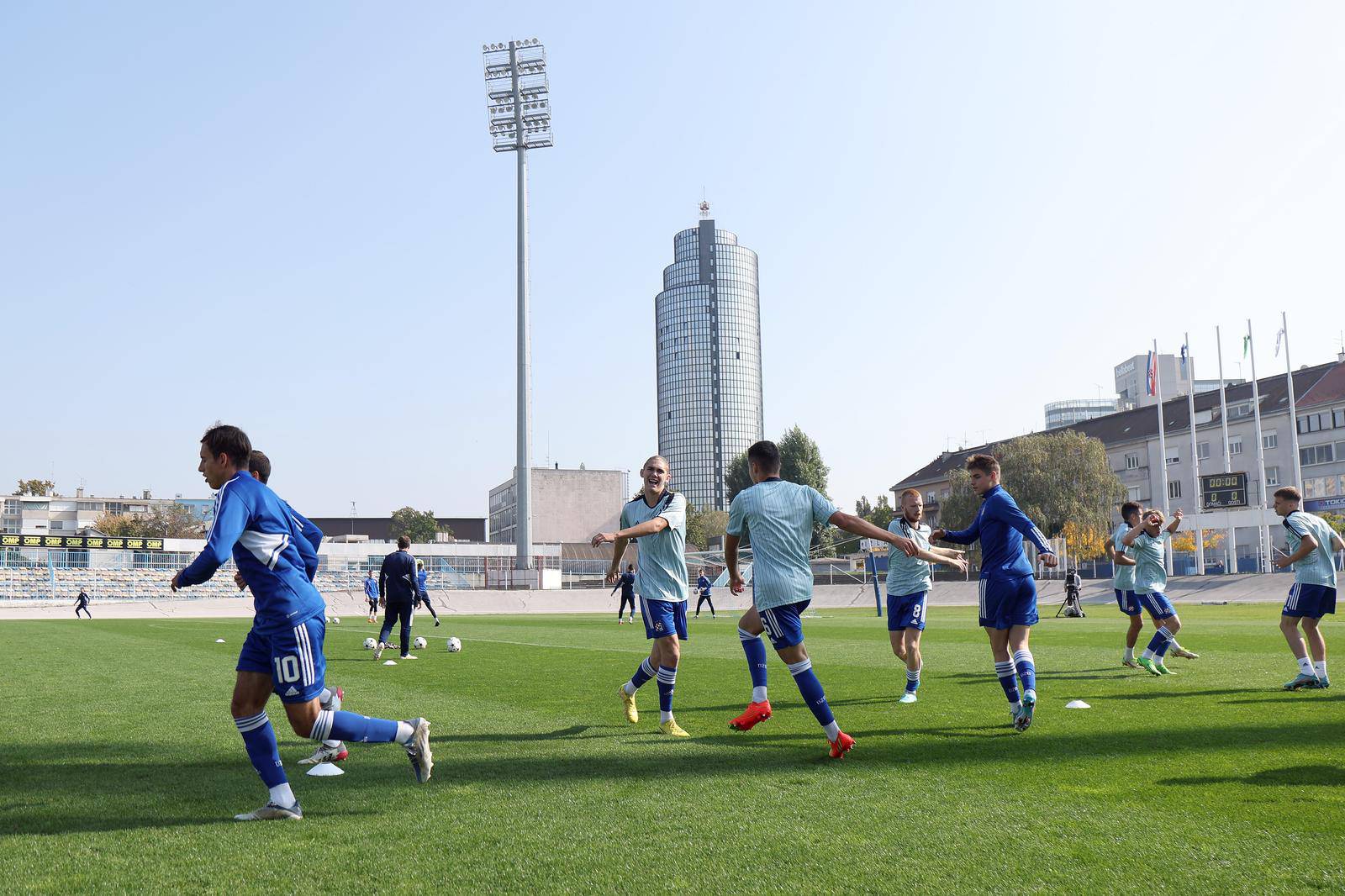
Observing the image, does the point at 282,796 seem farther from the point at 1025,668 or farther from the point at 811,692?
the point at 1025,668

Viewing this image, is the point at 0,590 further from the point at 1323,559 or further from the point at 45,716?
the point at 1323,559

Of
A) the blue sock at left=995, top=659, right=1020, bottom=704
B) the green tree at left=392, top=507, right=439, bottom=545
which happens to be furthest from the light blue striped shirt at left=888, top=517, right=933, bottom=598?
the green tree at left=392, top=507, right=439, bottom=545

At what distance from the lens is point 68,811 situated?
5.23 meters

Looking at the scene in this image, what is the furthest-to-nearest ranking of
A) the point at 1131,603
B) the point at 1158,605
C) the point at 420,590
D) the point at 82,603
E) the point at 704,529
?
1. the point at 704,529
2. the point at 82,603
3. the point at 420,590
4. the point at 1131,603
5. the point at 1158,605

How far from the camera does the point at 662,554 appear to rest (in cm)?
782

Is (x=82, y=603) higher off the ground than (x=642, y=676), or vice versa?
(x=642, y=676)

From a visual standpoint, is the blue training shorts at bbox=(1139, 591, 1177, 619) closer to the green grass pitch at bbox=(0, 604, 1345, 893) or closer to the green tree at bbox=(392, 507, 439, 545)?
the green grass pitch at bbox=(0, 604, 1345, 893)

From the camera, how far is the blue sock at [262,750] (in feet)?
16.7

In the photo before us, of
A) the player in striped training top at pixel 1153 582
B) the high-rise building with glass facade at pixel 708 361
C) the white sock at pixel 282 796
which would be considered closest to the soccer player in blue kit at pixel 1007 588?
the player in striped training top at pixel 1153 582

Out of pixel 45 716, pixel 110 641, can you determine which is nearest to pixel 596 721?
pixel 45 716

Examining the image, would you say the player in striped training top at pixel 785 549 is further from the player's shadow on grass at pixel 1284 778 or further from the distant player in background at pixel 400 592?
the distant player in background at pixel 400 592

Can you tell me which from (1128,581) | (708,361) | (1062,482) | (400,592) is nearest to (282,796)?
(1128,581)

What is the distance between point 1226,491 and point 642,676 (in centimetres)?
5820

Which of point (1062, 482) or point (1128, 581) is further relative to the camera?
point (1062, 482)
